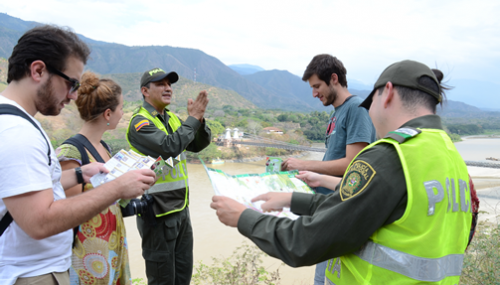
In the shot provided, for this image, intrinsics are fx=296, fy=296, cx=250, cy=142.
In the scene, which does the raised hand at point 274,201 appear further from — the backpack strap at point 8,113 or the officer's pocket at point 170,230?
the officer's pocket at point 170,230

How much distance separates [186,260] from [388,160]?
7.61ft

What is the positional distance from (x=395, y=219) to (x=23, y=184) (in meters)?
1.36

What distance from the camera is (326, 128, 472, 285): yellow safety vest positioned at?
3.32 feet

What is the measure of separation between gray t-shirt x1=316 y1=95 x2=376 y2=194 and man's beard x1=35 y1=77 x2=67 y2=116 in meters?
1.84

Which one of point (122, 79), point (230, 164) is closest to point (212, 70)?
point (122, 79)

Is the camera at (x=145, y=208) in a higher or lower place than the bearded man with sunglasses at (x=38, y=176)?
lower

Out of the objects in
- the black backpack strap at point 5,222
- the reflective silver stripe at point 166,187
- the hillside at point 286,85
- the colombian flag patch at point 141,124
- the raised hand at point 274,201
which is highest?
the hillside at point 286,85

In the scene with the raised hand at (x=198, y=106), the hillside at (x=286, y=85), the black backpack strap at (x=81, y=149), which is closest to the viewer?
the black backpack strap at (x=81, y=149)

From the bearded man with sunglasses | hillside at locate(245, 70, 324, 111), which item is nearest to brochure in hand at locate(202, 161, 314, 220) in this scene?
the bearded man with sunglasses

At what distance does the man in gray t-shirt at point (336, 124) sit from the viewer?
85.9 inches

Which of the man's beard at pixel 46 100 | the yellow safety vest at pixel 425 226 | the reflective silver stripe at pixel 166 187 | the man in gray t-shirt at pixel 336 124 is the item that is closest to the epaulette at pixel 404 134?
the yellow safety vest at pixel 425 226

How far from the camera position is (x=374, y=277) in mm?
1077

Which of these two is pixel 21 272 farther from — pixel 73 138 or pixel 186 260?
pixel 186 260

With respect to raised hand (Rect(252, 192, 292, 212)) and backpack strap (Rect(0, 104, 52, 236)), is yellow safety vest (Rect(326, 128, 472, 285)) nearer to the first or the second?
raised hand (Rect(252, 192, 292, 212))
